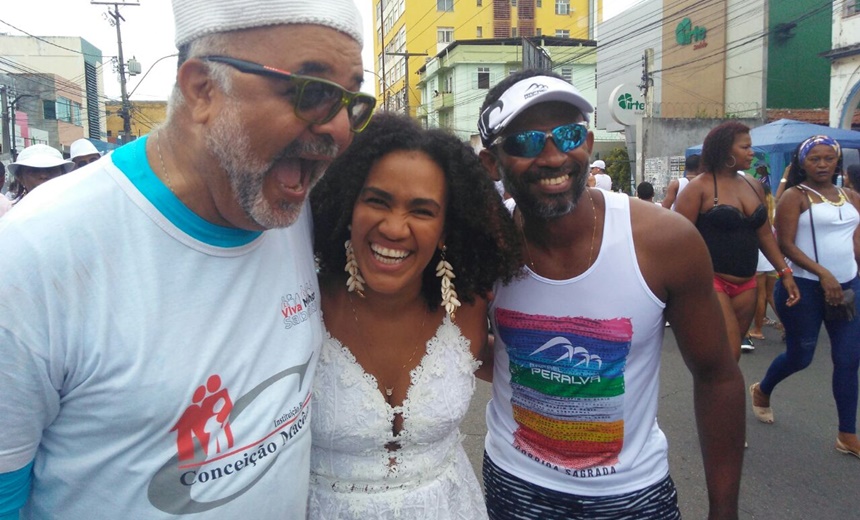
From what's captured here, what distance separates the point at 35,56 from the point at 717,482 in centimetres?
5084

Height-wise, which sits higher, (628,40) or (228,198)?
(628,40)

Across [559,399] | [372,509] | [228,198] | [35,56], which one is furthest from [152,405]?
[35,56]

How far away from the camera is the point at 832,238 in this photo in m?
4.32

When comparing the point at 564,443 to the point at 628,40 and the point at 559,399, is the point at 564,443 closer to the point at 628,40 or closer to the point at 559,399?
the point at 559,399

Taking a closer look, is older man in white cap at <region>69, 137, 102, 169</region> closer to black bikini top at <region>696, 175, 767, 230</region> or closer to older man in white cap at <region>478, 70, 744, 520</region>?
black bikini top at <region>696, 175, 767, 230</region>

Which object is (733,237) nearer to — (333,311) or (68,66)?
(333,311)

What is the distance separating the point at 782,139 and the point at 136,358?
1266 centimetres

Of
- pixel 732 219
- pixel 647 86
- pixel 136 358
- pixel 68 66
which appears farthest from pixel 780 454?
pixel 68 66

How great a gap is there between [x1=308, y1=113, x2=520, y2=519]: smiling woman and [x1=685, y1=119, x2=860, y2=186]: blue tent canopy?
10.8 m

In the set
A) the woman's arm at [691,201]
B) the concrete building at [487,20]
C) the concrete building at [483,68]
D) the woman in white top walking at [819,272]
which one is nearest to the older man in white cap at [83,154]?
the woman's arm at [691,201]

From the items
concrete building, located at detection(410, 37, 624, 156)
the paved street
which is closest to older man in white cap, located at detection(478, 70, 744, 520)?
the paved street

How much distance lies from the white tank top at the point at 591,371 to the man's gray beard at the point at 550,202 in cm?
14

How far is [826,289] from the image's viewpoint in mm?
4035

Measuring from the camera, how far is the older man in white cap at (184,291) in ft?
3.91
